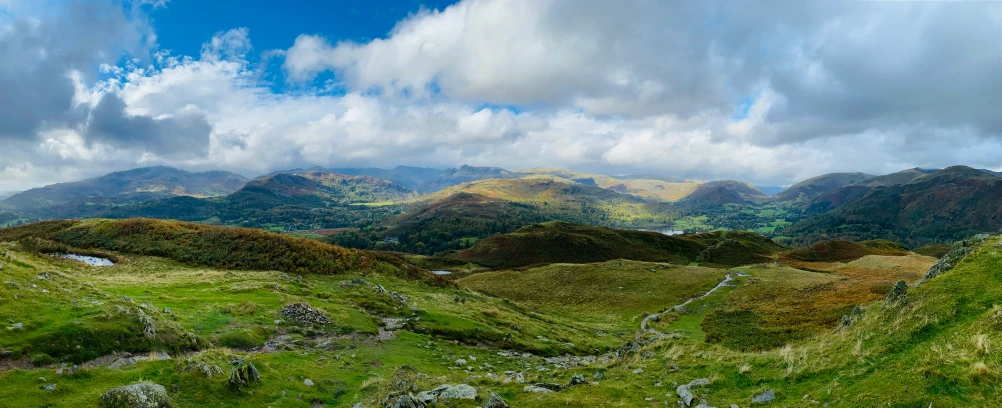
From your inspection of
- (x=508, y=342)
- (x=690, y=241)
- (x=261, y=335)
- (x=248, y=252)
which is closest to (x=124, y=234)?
(x=248, y=252)

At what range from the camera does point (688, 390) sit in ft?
55.1

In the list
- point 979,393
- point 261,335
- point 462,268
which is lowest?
point 462,268

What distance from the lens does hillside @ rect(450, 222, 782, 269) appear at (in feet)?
465

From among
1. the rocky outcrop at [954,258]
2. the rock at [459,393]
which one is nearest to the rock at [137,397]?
the rock at [459,393]

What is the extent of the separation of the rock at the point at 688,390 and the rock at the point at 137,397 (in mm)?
18021

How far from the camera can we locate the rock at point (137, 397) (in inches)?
501

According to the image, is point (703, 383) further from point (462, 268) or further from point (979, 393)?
point (462, 268)

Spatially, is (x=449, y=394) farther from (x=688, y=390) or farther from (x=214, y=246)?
→ (x=214, y=246)

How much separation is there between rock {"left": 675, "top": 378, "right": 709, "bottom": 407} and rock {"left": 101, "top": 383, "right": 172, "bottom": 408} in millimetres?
18021

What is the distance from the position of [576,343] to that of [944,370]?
99.1 feet

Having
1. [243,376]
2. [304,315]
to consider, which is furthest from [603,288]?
[243,376]

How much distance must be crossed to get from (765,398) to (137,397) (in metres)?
20.8

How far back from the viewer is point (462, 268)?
5335 inches

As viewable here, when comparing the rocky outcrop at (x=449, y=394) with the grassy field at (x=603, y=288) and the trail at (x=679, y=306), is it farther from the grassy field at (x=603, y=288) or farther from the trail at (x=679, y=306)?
the grassy field at (x=603, y=288)
